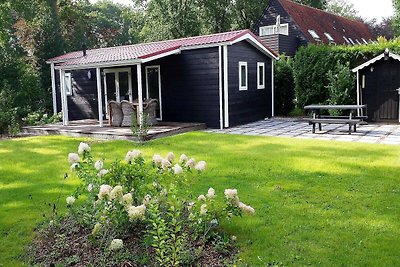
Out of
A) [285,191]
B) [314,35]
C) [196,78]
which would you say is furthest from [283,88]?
[285,191]

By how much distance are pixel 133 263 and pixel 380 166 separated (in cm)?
514

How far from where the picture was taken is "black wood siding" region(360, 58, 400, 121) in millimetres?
13375

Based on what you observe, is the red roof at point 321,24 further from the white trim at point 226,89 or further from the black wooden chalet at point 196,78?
the white trim at point 226,89

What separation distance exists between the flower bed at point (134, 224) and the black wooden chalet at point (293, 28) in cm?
1976

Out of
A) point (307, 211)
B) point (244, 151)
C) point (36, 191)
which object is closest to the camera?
point (307, 211)

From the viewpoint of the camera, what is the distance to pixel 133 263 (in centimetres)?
351

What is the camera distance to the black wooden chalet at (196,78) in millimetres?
12617

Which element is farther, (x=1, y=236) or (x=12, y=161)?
(x=12, y=161)

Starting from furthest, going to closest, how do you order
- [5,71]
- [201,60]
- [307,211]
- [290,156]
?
[5,71] < [201,60] < [290,156] < [307,211]

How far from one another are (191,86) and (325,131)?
4.49 meters

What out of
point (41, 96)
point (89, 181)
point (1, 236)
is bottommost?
point (1, 236)

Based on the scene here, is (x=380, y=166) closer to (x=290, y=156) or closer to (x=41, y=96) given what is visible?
(x=290, y=156)

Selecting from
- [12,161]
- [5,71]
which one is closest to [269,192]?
[12,161]


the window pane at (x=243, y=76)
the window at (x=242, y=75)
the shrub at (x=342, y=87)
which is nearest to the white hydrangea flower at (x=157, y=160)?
the window at (x=242, y=75)
